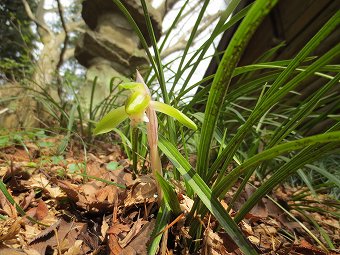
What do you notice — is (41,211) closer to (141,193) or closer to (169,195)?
(141,193)

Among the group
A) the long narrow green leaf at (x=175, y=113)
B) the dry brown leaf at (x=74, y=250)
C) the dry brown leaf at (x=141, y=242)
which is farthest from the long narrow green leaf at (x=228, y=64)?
the dry brown leaf at (x=74, y=250)

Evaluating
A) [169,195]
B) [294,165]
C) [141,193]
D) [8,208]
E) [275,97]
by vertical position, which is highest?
[275,97]

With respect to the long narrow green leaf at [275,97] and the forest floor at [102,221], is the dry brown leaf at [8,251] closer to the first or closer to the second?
the forest floor at [102,221]

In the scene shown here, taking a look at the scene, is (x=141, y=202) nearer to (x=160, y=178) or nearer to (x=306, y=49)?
(x=160, y=178)

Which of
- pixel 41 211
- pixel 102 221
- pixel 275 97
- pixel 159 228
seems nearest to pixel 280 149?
pixel 275 97

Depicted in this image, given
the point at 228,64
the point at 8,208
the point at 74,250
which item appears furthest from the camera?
the point at 8,208

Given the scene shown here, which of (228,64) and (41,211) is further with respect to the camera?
(41,211)

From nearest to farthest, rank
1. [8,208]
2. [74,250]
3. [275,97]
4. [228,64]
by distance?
[228,64] < [275,97] < [74,250] < [8,208]

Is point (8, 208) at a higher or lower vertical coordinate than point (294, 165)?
lower
